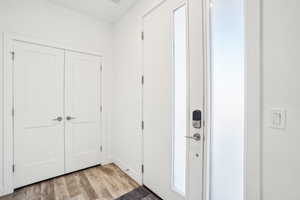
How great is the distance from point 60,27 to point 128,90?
1634mm

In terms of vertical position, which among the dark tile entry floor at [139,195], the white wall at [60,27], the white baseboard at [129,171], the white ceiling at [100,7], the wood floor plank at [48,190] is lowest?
the wood floor plank at [48,190]

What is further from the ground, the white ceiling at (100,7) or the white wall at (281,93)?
the white ceiling at (100,7)

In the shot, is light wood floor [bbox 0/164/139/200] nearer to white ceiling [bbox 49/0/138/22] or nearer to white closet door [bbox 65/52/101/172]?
white closet door [bbox 65/52/101/172]

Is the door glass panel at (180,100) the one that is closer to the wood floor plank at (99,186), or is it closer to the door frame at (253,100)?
the door frame at (253,100)

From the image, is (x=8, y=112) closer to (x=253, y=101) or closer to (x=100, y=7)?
(x=100, y=7)

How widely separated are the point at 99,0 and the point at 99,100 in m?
1.79

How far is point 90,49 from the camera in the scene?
290cm

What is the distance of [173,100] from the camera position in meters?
1.75

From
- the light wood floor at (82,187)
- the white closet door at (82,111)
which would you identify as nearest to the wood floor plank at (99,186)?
the light wood floor at (82,187)

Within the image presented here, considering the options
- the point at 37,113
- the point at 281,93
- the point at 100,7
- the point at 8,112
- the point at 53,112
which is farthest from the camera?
the point at 100,7

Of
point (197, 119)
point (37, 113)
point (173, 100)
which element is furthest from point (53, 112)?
point (197, 119)

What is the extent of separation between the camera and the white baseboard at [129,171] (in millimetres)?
2305

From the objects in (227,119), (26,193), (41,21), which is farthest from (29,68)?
(227,119)

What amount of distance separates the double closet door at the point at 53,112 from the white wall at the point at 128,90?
1.27 ft
